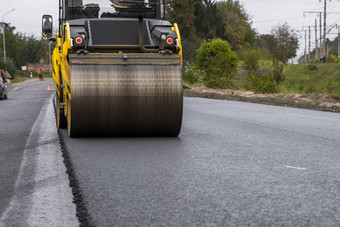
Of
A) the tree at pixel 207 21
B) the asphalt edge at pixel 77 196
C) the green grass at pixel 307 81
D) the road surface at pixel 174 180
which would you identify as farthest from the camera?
the tree at pixel 207 21

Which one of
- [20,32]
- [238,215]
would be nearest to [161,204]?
[238,215]

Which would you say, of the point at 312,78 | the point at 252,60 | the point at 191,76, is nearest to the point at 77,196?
the point at 191,76

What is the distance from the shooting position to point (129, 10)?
923 cm

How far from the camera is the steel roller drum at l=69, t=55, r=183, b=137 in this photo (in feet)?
24.3

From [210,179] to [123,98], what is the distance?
298cm

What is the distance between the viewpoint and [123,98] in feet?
24.5

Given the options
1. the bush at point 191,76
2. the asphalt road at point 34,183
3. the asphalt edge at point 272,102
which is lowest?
the asphalt edge at point 272,102

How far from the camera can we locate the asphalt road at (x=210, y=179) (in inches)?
142

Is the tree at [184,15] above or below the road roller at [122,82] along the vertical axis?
above

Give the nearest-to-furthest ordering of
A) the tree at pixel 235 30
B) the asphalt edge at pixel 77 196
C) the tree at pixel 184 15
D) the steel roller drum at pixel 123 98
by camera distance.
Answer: the asphalt edge at pixel 77 196 < the steel roller drum at pixel 123 98 < the tree at pixel 184 15 < the tree at pixel 235 30

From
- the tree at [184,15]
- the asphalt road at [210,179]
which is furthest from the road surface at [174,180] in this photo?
the tree at [184,15]

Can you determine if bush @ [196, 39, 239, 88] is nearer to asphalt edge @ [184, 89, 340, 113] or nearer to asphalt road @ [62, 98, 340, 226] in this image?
asphalt edge @ [184, 89, 340, 113]

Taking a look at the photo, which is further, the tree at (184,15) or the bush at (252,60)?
the tree at (184,15)

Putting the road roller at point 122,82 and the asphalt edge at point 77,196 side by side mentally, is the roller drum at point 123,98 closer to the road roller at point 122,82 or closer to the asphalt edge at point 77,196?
the road roller at point 122,82
